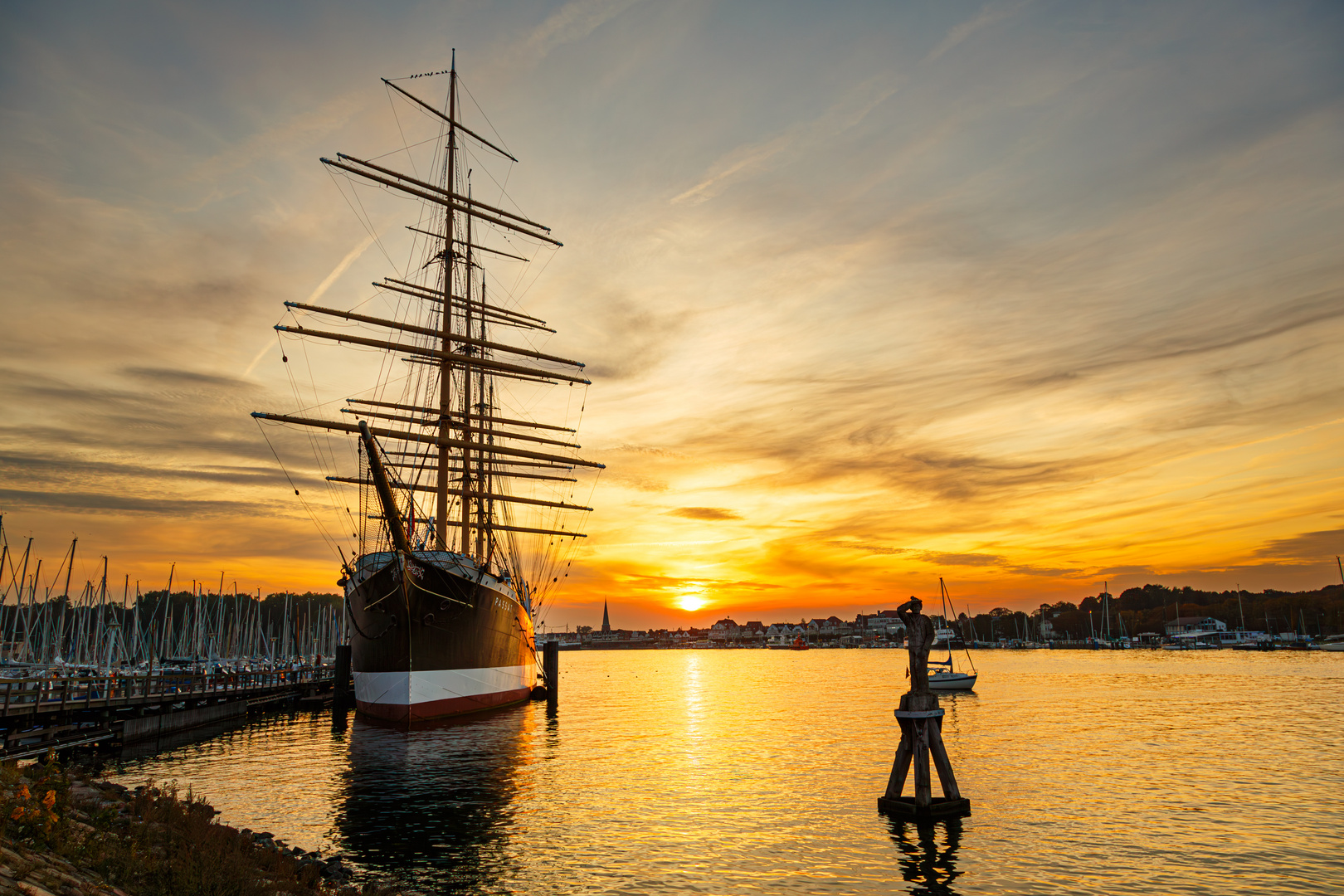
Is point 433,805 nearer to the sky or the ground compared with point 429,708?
nearer to the ground

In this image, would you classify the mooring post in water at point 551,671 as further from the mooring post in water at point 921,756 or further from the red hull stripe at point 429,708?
the mooring post in water at point 921,756

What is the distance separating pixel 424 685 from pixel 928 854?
29.2 metres

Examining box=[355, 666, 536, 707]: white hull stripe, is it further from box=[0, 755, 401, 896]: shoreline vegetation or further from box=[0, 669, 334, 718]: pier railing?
box=[0, 755, 401, 896]: shoreline vegetation

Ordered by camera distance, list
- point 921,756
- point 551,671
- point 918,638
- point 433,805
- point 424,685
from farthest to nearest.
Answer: point 551,671, point 424,685, point 433,805, point 918,638, point 921,756

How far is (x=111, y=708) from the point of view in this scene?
108ft

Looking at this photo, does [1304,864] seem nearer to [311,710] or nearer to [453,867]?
[453,867]

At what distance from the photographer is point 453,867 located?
1666cm

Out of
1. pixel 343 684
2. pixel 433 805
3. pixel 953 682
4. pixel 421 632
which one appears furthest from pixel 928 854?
pixel 953 682

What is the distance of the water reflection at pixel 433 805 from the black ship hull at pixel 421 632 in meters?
2.29

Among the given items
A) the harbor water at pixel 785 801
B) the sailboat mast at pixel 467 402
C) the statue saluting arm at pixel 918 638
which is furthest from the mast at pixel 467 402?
the statue saluting arm at pixel 918 638

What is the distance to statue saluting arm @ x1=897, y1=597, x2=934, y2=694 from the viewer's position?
21.1 metres

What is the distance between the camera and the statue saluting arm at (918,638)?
69.1ft

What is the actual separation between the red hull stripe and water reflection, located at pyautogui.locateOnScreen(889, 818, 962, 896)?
27204 millimetres

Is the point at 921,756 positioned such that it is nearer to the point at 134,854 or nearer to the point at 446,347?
the point at 134,854
